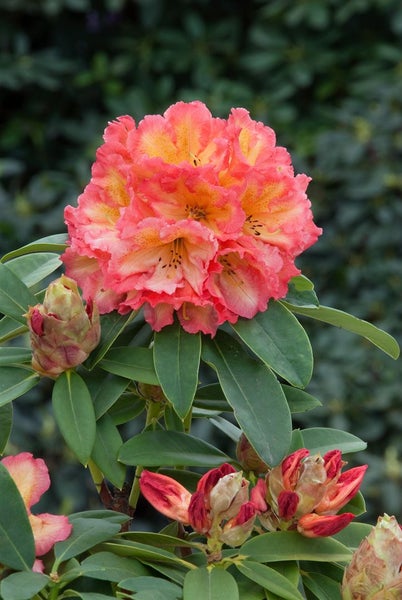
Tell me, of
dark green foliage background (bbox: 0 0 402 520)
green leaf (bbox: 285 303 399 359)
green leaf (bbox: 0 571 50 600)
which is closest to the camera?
green leaf (bbox: 0 571 50 600)

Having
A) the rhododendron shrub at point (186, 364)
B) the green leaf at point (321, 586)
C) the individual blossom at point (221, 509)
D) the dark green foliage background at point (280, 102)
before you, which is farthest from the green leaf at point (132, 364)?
the dark green foliage background at point (280, 102)

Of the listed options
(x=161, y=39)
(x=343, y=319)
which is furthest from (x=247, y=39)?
(x=343, y=319)

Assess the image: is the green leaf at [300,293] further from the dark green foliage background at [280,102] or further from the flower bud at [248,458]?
the dark green foliage background at [280,102]

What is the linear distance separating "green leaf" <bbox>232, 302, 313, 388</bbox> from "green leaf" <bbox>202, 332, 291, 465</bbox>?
0.07ft

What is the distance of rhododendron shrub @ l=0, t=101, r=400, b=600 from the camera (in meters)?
0.91

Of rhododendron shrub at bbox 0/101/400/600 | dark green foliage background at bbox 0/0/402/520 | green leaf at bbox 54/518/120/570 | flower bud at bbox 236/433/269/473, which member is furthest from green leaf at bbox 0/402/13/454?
dark green foliage background at bbox 0/0/402/520

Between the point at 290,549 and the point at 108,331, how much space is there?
0.24 meters

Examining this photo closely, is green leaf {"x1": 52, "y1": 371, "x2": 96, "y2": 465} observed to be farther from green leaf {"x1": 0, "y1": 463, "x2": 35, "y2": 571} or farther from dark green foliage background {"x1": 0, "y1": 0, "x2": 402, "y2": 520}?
dark green foliage background {"x1": 0, "y1": 0, "x2": 402, "y2": 520}

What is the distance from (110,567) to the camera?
2.93 feet

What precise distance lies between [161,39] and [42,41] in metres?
0.40

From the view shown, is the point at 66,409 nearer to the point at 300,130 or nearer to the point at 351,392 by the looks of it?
the point at 351,392

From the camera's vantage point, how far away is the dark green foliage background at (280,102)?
2.91 metres

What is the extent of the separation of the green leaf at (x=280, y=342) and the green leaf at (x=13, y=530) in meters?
0.23

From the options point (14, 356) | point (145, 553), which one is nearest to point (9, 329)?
point (14, 356)
